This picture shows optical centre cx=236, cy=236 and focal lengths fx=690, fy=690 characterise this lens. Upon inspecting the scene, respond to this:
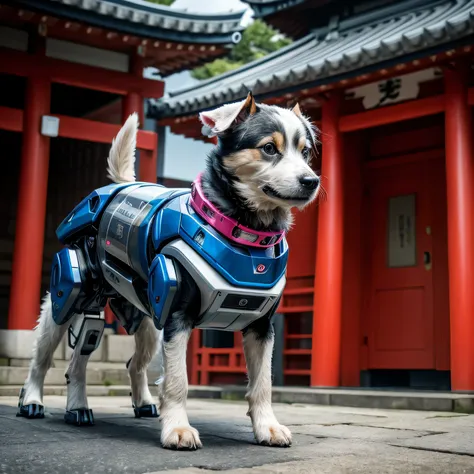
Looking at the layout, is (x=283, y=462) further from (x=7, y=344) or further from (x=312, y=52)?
(x=312, y=52)

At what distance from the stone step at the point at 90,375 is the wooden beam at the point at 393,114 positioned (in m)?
4.32

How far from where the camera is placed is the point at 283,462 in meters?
2.97

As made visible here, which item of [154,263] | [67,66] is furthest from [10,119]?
[154,263]

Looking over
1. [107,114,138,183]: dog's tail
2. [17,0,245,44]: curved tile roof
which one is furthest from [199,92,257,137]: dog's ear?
[17,0,245,44]: curved tile roof

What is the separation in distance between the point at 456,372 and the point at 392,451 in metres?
4.08

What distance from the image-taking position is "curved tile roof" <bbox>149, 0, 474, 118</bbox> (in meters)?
7.06

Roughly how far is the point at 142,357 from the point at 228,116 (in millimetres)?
2078

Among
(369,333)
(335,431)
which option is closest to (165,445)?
(335,431)

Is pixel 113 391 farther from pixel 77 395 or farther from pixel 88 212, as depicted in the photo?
pixel 88 212

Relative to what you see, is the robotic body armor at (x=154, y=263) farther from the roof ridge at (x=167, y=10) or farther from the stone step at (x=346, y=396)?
the roof ridge at (x=167, y=10)

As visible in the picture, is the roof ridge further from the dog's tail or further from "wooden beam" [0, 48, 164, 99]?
the dog's tail

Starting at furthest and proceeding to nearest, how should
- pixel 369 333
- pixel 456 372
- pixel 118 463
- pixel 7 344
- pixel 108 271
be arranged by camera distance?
1. pixel 369 333
2. pixel 7 344
3. pixel 456 372
4. pixel 108 271
5. pixel 118 463

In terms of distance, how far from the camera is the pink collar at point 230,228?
3.48 metres

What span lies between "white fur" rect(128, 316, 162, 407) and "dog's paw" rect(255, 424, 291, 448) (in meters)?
1.48
